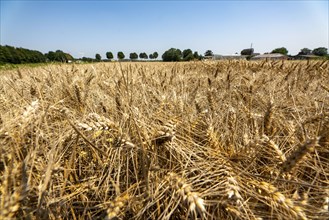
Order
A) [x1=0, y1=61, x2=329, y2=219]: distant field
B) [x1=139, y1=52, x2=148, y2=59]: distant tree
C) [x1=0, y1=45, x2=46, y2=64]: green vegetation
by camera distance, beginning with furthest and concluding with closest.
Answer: [x1=139, y1=52, x2=148, y2=59]: distant tree
[x1=0, y1=45, x2=46, y2=64]: green vegetation
[x1=0, y1=61, x2=329, y2=219]: distant field

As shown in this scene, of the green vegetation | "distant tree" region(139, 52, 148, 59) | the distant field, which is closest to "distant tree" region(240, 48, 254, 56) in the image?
the distant field

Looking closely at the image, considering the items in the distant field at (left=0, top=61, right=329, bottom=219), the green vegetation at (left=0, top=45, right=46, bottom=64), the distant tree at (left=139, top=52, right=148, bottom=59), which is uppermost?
the distant field at (left=0, top=61, right=329, bottom=219)

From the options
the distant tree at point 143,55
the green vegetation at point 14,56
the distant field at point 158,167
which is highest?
the distant field at point 158,167

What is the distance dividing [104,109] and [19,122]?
1.53ft

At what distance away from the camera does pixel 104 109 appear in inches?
45.4

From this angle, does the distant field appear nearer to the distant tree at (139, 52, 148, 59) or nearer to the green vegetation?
the green vegetation

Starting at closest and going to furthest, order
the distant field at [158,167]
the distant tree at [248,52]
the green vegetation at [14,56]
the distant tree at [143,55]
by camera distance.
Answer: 1. the distant field at [158,167]
2. the distant tree at [248,52]
3. the green vegetation at [14,56]
4. the distant tree at [143,55]

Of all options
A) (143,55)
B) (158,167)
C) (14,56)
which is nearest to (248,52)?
(158,167)

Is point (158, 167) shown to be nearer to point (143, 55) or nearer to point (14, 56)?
point (14, 56)

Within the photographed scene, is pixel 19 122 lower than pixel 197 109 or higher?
higher

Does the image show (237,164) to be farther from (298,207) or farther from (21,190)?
(21,190)

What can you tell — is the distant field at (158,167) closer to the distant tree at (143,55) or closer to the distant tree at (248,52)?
the distant tree at (248,52)

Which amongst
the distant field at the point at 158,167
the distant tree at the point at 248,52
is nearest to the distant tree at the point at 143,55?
the distant tree at the point at 248,52

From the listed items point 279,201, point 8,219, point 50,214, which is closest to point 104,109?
point 50,214
